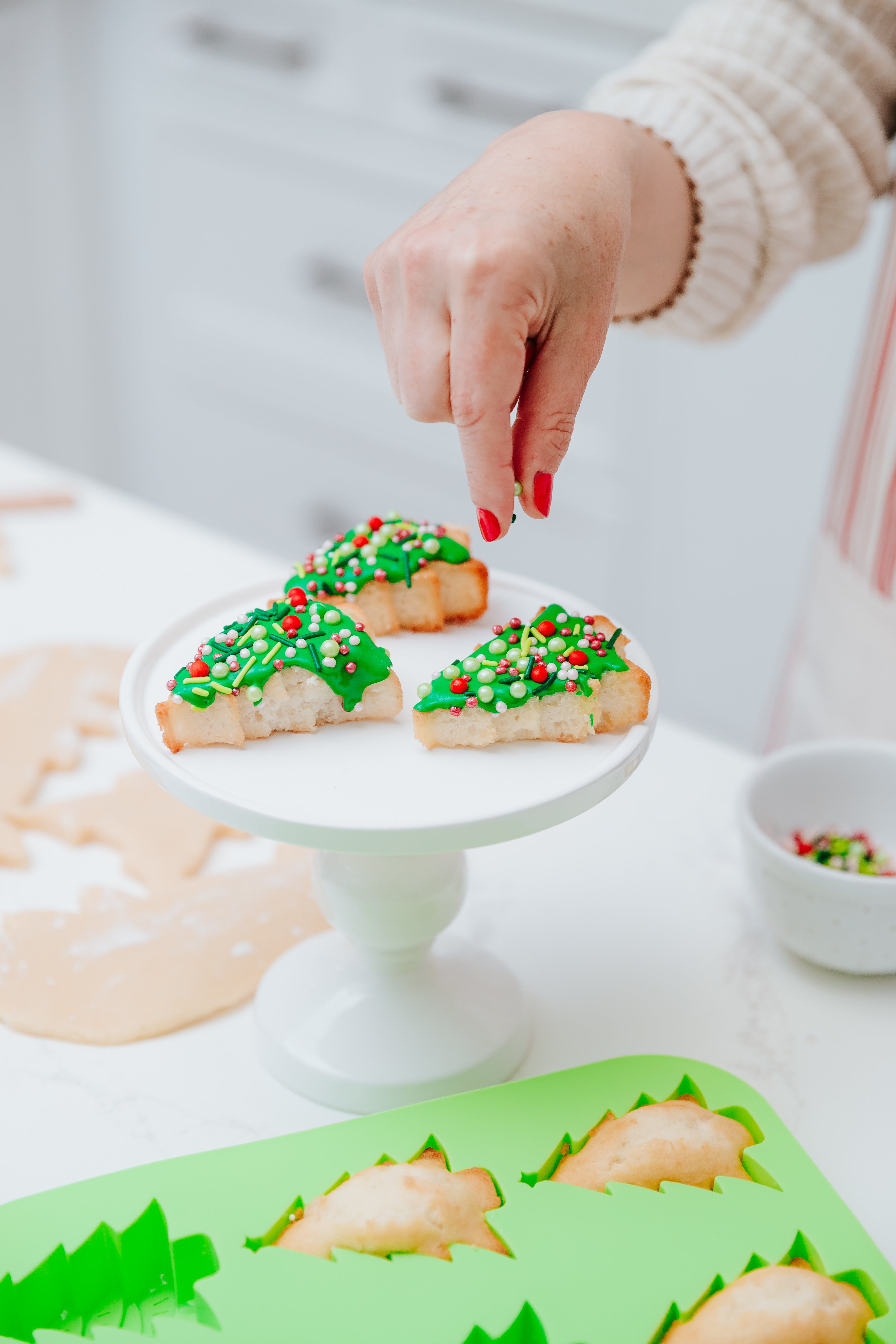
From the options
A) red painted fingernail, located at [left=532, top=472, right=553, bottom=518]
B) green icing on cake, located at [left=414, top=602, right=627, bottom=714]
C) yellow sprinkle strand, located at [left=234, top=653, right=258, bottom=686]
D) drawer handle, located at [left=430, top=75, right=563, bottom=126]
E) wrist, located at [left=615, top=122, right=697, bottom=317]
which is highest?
wrist, located at [left=615, top=122, right=697, bottom=317]

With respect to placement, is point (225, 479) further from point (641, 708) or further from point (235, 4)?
point (641, 708)

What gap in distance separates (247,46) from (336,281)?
0.47 m

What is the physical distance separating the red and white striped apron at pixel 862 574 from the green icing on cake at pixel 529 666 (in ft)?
1.32

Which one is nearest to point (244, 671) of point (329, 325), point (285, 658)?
point (285, 658)

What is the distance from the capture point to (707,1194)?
607mm

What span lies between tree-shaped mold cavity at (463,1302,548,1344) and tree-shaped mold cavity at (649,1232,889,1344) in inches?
2.0

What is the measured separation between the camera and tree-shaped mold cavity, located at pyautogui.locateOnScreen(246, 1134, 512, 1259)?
582mm

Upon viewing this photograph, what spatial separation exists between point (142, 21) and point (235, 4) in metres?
0.22

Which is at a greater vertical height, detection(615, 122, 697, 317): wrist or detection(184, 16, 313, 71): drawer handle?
detection(615, 122, 697, 317): wrist

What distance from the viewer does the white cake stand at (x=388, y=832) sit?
581mm

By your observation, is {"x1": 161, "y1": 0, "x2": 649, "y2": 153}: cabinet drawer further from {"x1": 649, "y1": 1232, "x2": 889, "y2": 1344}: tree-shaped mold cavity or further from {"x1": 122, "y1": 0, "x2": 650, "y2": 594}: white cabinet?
{"x1": 649, "y1": 1232, "x2": 889, "y2": 1344}: tree-shaped mold cavity

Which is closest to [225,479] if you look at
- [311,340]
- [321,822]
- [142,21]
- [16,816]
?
[311,340]

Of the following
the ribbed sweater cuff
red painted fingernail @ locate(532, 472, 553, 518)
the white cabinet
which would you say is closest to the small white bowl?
red painted fingernail @ locate(532, 472, 553, 518)

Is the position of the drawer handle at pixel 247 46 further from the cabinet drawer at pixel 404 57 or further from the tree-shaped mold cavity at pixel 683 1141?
the tree-shaped mold cavity at pixel 683 1141
